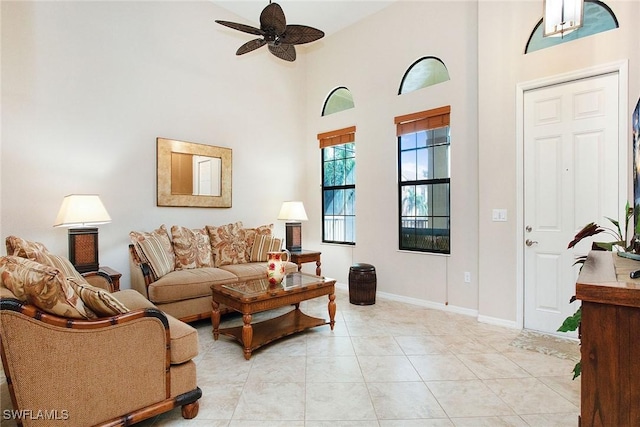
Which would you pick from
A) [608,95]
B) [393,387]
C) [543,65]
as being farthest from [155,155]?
[608,95]

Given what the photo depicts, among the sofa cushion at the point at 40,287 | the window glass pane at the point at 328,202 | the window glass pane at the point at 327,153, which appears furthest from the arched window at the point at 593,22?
the sofa cushion at the point at 40,287

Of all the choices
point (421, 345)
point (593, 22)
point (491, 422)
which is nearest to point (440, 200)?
point (421, 345)

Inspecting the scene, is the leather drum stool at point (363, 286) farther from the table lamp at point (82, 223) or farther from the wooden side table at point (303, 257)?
the table lamp at point (82, 223)

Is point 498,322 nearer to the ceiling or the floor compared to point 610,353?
nearer to the floor

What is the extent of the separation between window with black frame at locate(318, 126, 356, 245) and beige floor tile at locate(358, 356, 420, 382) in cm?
249

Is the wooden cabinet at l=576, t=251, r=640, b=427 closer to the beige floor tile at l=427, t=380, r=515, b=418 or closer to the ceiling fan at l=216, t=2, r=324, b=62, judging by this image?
the beige floor tile at l=427, t=380, r=515, b=418

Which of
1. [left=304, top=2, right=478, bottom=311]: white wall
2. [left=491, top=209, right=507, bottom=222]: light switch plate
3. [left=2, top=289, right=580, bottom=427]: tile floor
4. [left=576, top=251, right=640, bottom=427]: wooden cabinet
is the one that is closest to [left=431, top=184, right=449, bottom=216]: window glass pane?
[left=304, top=2, right=478, bottom=311]: white wall

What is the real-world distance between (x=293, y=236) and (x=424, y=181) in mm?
2009

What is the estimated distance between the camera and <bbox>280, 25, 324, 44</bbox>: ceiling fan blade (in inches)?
113

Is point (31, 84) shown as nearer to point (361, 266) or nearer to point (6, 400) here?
point (6, 400)

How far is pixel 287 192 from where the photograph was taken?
17.4 ft

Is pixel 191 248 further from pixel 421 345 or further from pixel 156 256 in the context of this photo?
pixel 421 345

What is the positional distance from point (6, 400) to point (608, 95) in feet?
16.3

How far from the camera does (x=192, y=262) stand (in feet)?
11.9
